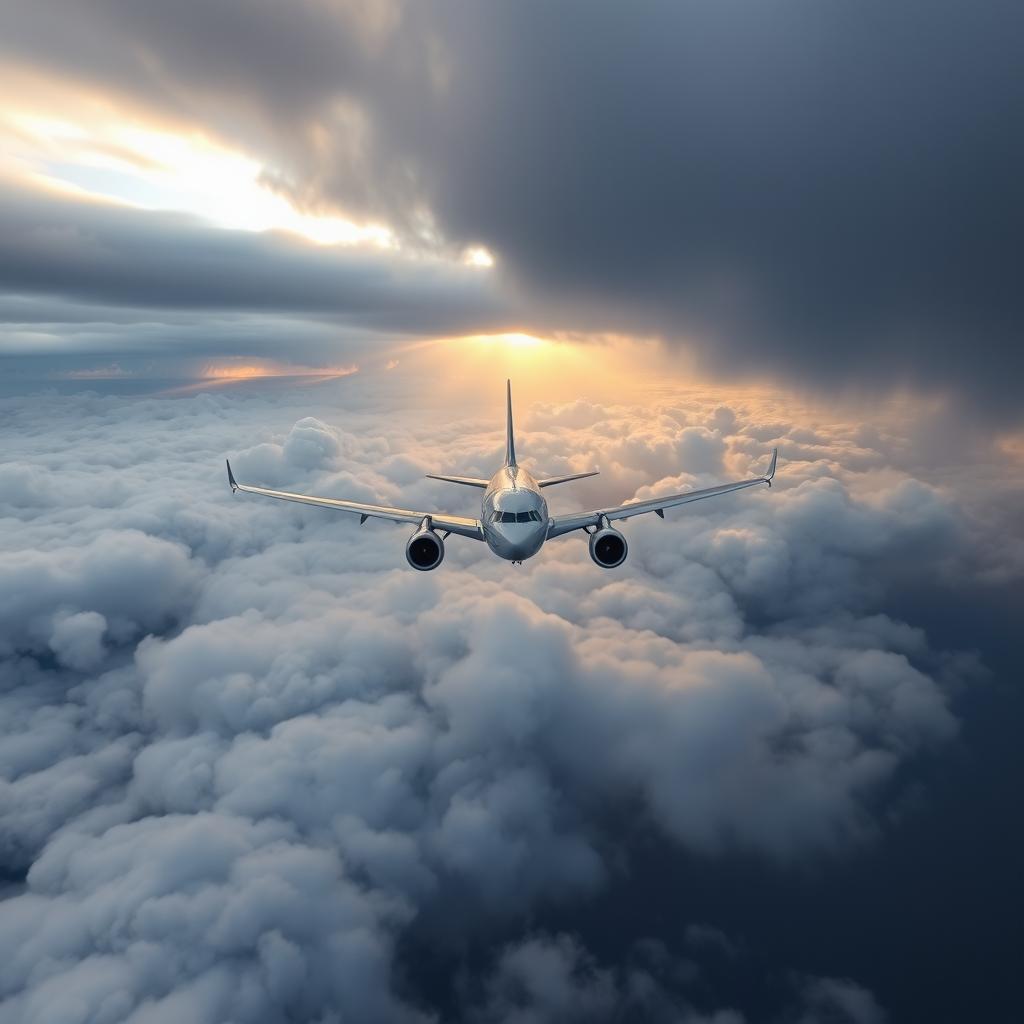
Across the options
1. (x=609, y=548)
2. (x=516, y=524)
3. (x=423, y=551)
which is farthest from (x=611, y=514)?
(x=423, y=551)

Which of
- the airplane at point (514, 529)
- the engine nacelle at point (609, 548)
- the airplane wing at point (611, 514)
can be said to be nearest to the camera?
the airplane at point (514, 529)

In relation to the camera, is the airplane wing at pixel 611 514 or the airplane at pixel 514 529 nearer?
the airplane at pixel 514 529

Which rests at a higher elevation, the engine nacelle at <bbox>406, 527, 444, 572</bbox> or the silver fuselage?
the silver fuselage

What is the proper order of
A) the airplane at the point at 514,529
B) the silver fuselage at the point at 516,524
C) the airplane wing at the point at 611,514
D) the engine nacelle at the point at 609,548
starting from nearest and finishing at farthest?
the silver fuselage at the point at 516,524, the airplane at the point at 514,529, the engine nacelle at the point at 609,548, the airplane wing at the point at 611,514

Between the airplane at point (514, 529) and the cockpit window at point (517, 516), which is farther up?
the cockpit window at point (517, 516)

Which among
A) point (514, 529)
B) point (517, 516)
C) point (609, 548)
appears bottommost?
point (609, 548)

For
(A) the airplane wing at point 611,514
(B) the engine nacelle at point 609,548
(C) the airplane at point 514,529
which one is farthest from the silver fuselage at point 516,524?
(B) the engine nacelle at point 609,548

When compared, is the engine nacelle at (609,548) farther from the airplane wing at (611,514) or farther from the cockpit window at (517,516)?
the cockpit window at (517,516)

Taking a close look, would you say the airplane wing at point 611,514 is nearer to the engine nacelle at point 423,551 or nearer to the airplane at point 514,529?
the airplane at point 514,529

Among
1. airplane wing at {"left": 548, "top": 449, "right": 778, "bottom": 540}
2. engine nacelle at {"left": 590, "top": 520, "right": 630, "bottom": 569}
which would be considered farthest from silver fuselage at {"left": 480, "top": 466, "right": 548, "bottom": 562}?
engine nacelle at {"left": 590, "top": 520, "right": 630, "bottom": 569}

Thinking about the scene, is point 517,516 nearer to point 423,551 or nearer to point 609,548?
point 609,548

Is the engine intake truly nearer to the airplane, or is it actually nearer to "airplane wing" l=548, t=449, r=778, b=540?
the airplane
